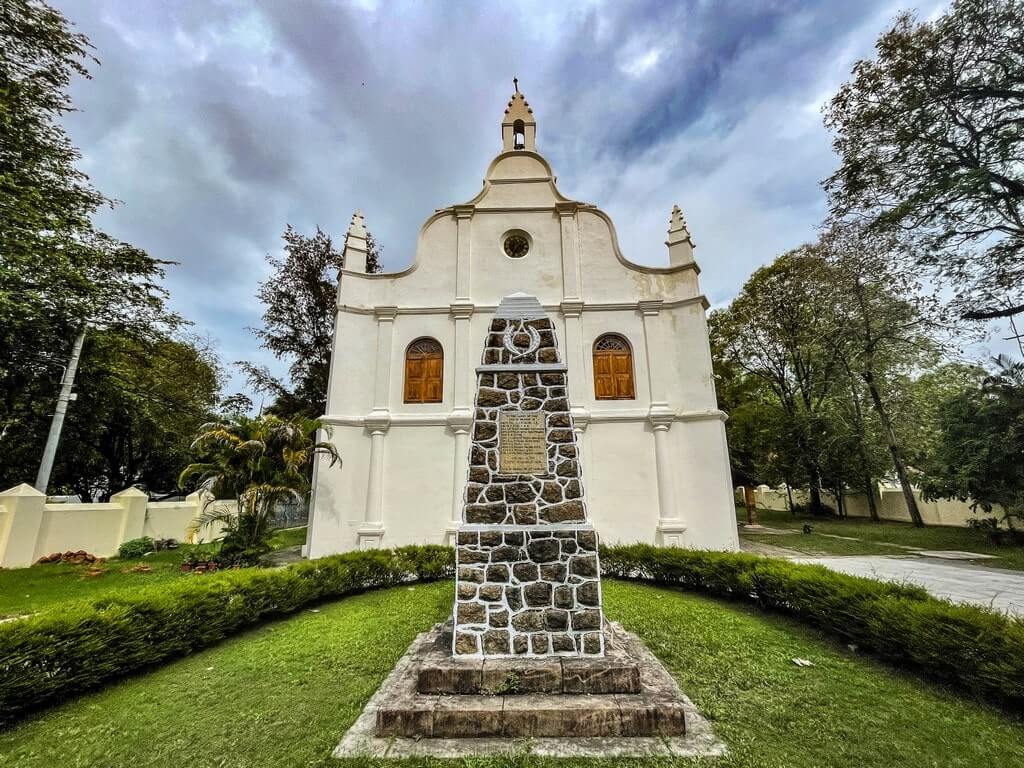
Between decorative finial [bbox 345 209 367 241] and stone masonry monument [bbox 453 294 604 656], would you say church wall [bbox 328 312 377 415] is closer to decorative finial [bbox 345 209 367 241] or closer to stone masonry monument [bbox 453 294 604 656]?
decorative finial [bbox 345 209 367 241]

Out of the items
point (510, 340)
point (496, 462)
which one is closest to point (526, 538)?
point (496, 462)

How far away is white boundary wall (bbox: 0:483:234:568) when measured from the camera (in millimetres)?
10219

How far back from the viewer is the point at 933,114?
998 cm

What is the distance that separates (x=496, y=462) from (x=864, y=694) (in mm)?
4200

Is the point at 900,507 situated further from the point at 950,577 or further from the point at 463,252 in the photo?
the point at 463,252

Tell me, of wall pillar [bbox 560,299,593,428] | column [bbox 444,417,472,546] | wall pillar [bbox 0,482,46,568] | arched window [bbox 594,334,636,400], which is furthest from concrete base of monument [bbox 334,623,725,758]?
wall pillar [bbox 0,482,46,568]

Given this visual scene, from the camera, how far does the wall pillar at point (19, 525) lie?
10.1 m

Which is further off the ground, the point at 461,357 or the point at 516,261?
the point at 516,261

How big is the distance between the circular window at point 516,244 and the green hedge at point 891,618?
31.8 feet

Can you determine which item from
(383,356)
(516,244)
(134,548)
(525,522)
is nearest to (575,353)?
(516,244)

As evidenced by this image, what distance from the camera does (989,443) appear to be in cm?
1131

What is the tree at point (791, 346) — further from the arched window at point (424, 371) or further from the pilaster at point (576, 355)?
the arched window at point (424, 371)

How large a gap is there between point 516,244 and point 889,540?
52.5ft

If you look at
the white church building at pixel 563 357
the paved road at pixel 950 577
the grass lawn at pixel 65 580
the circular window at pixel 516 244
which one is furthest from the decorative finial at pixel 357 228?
the paved road at pixel 950 577
